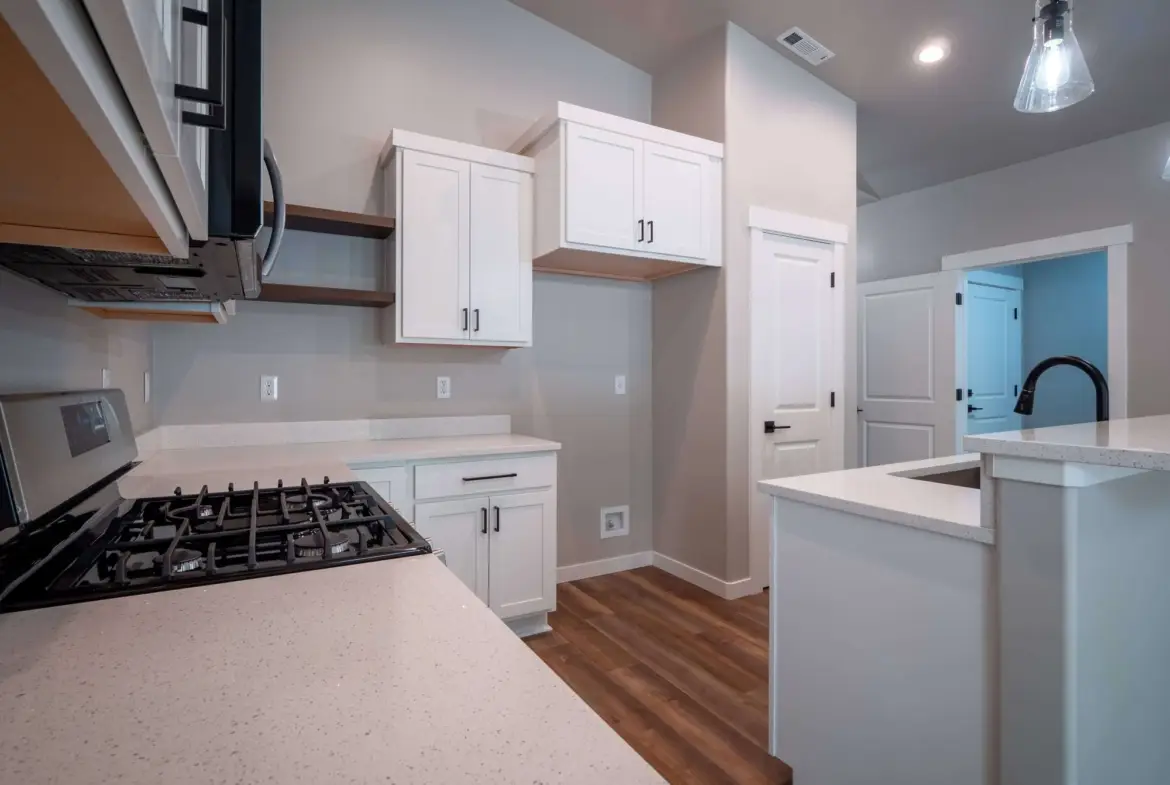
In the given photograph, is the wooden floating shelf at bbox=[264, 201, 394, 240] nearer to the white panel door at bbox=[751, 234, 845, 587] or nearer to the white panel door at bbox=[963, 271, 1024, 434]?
the white panel door at bbox=[751, 234, 845, 587]

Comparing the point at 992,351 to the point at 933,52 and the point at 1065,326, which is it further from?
the point at 933,52

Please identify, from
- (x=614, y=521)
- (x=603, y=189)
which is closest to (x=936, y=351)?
(x=614, y=521)

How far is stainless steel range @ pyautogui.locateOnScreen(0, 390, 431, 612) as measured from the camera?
0.80 metres

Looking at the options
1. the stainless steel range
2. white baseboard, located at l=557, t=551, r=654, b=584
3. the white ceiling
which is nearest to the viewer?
the stainless steel range

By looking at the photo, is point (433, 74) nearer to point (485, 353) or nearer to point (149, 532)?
point (485, 353)

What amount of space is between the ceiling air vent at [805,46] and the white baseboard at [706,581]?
2899mm

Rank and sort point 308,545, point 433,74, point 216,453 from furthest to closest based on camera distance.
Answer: point 433,74, point 216,453, point 308,545

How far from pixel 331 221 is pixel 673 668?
7.61 feet

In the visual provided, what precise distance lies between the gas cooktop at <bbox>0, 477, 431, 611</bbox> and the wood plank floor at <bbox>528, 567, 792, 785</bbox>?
1.24 metres

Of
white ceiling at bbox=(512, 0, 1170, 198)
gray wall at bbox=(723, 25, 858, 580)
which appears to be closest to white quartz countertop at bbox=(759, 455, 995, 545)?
gray wall at bbox=(723, 25, 858, 580)

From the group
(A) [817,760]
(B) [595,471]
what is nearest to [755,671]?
(A) [817,760]

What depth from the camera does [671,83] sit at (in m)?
3.60

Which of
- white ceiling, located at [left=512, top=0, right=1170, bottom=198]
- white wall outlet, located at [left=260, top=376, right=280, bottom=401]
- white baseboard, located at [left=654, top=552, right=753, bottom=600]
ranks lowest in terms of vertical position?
white baseboard, located at [left=654, top=552, right=753, bottom=600]

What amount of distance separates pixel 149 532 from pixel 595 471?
260 cm
